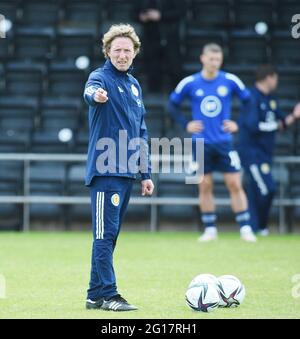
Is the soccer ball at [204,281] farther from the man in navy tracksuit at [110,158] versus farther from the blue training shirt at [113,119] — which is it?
the blue training shirt at [113,119]

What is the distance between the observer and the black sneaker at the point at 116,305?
26.8ft

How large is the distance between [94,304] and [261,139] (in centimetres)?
854

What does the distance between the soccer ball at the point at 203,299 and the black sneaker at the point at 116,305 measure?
44 cm

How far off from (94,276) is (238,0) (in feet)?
41.5

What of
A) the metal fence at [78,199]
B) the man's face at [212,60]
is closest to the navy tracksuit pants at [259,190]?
the metal fence at [78,199]

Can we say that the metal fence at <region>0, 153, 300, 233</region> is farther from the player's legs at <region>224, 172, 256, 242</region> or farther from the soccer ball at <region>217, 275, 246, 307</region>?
the soccer ball at <region>217, 275, 246, 307</region>

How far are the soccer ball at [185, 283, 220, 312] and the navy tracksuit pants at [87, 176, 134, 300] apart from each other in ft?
1.93

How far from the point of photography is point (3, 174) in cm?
1694

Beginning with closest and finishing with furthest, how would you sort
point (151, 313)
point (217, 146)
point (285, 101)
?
point (151, 313), point (217, 146), point (285, 101)

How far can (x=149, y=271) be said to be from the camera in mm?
11336
